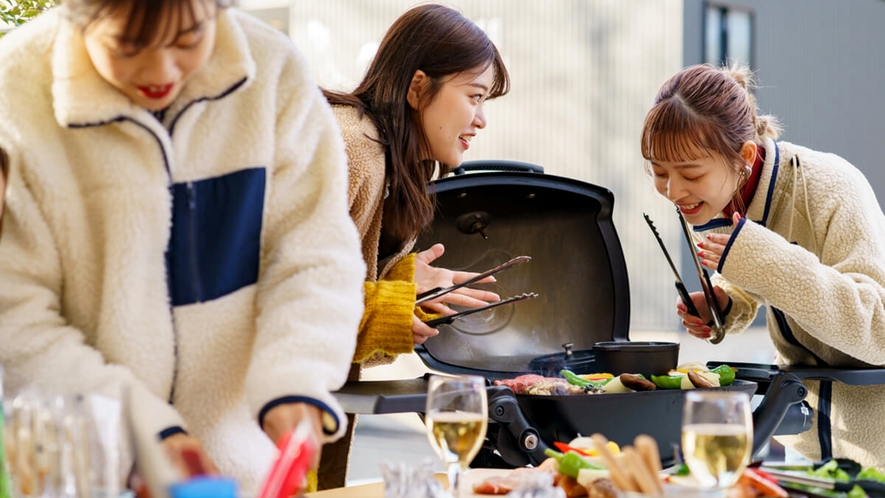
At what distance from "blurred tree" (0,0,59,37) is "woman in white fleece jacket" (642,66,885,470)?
1.34m

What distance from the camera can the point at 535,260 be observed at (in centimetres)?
257

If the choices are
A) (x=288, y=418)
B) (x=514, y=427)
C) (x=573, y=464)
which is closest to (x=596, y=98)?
(x=514, y=427)

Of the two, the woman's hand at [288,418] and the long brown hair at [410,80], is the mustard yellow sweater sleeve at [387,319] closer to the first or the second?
the long brown hair at [410,80]

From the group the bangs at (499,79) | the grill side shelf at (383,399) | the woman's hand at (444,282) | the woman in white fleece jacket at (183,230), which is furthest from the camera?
the bangs at (499,79)

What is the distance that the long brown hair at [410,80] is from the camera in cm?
206

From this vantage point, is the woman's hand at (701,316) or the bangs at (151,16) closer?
the bangs at (151,16)

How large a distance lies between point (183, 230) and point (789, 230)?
5.05 feet

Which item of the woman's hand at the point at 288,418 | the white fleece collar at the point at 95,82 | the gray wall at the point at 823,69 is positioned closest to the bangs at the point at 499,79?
the white fleece collar at the point at 95,82

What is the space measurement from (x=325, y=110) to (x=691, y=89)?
117 centimetres

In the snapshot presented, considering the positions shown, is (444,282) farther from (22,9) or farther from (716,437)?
(716,437)

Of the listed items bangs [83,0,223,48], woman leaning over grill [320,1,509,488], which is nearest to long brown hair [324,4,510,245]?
woman leaning over grill [320,1,509,488]

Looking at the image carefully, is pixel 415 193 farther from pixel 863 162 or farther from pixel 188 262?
pixel 863 162

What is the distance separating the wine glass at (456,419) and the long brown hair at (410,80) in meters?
0.89

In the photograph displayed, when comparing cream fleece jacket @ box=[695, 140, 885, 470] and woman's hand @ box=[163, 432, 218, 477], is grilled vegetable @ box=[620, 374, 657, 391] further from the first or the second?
woman's hand @ box=[163, 432, 218, 477]
